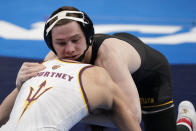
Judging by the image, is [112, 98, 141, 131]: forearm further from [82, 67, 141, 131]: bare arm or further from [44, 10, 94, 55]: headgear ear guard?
[44, 10, 94, 55]: headgear ear guard

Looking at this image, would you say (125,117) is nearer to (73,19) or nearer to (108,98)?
(108,98)

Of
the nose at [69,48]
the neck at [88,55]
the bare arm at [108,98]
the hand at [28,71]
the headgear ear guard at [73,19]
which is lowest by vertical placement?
the bare arm at [108,98]

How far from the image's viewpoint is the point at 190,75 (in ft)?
14.5

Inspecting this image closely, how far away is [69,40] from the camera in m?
1.92

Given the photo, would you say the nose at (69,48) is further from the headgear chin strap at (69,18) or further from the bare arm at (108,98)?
the bare arm at (108,98)

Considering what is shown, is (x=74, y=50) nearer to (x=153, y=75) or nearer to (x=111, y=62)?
(x=111, y=62)

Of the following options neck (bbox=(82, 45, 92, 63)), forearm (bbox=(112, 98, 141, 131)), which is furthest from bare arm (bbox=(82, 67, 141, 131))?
neck (bbox=(82, 45, 92, 63))

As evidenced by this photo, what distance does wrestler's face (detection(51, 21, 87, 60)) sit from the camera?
1.89 meters

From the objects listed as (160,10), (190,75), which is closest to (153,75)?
(190,75)

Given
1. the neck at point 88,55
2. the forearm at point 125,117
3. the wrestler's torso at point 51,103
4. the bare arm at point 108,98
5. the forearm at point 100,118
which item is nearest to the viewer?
the wrestler's torso at point 51,103

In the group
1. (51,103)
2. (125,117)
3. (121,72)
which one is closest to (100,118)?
(125,117)

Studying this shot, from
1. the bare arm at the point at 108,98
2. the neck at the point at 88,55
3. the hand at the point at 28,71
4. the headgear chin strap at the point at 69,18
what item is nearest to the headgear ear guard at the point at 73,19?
the headgear chin strap at the point at 69,18

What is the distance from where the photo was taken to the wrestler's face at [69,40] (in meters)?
1.89

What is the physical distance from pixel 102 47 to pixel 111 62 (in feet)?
0.72
